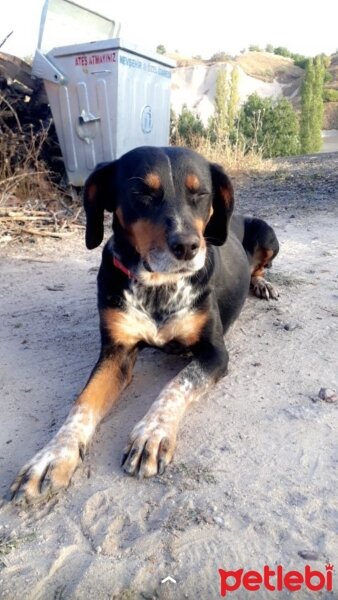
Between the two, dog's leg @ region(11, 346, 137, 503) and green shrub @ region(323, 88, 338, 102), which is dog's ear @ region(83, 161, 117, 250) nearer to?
dog's leg @ region(11, 346, 137, 503)

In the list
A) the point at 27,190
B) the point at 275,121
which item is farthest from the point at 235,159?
the point at 275,121

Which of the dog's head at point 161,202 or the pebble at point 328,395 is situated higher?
the dog's head at point 161,202

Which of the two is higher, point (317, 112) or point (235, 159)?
point (235, 159)

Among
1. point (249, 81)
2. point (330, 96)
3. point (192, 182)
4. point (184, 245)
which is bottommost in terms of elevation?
point (330, 96)

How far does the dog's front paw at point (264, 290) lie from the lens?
14.2 feet

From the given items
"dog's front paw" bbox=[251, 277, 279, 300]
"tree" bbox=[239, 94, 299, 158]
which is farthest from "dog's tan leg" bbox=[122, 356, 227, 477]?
"tree" bbox=[239, 94, 299, 158]

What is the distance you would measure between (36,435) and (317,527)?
1.34 meters

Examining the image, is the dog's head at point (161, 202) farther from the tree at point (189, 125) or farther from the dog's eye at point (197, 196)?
the tree at point (189, 125)

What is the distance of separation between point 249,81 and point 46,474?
1925 inches

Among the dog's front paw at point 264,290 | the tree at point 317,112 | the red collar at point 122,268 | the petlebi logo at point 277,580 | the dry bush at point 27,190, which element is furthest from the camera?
the tree at point 317,112

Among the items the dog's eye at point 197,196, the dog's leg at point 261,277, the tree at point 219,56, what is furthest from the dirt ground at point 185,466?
the tree at point 219,56

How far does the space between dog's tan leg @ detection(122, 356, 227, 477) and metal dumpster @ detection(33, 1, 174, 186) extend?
14.7ft

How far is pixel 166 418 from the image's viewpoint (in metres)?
2.46

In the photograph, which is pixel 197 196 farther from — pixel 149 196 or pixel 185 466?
pixel 185 466
